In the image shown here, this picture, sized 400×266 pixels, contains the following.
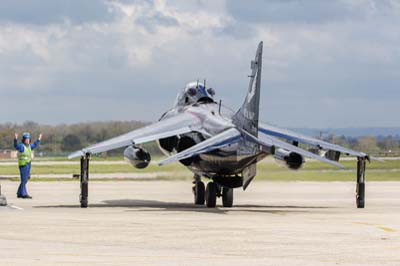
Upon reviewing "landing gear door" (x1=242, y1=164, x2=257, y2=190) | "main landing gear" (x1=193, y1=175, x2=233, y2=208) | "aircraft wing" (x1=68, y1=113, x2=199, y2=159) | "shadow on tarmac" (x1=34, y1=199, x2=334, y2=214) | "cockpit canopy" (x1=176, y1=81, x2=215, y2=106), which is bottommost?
"shadow on tarmac" (x1=34, y1=199, x2=334, y2=214)

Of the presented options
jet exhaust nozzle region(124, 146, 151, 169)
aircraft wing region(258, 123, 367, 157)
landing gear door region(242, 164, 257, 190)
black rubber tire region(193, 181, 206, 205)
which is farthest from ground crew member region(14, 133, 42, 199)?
landing gear door region(242, 164, 257, 190)

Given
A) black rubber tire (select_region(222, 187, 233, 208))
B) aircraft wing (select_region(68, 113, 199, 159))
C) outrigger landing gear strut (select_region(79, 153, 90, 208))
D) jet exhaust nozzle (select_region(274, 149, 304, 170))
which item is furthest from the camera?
black rubber tire (select_region(222, 187, 233, 208))

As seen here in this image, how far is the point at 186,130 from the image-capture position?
31.4 m

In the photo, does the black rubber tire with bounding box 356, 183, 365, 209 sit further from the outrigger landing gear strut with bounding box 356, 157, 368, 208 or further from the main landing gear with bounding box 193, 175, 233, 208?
the main landing gear with bounding box 193, 175, 233, 208

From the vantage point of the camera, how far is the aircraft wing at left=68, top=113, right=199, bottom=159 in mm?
30438

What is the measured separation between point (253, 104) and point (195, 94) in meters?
6.56

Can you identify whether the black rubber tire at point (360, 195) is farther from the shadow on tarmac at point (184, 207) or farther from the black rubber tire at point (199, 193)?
the black rubber tire at point (199, 193)

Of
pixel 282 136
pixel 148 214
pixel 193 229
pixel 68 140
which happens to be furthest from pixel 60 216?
pixel 68 140

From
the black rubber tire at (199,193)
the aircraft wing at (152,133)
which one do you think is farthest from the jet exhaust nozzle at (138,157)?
the black rubber tire at (199,193)

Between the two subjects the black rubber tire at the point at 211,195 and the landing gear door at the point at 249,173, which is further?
the black rubber tire at the point at 211,195

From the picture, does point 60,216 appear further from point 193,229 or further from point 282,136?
point 282,136

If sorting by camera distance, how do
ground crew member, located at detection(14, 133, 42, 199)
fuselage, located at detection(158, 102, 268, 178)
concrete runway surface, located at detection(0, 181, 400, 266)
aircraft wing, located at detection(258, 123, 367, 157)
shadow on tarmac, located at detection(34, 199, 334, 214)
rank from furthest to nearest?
ground crew member, located at detection(14, 133, 42, 199) → aircraft wing, located at detection(258, 123, 367, 157) → shadow on tarmac, located at detection(34, 199, 334, 214) → fuselage, located at detection(158, 102, 268, 178) → concrete runway surface, located at detection(0, 181, 400, 266)

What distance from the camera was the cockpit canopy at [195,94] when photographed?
111ft

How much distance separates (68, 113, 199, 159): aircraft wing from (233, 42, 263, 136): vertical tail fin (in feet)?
11.4
